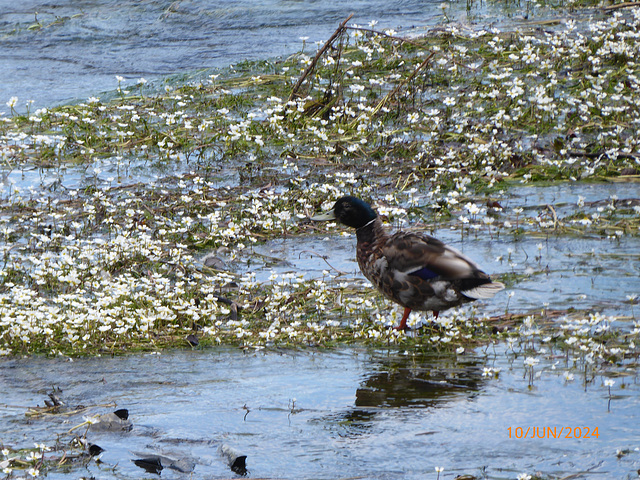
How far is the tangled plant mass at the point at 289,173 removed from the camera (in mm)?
7088

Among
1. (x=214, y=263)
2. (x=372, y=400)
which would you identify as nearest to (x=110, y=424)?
(x=372, y=400)

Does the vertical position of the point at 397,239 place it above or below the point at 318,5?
below

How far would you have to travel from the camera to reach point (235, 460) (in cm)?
474

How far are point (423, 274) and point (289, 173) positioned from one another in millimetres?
4363

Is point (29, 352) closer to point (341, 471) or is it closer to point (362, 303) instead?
point (362, 303)

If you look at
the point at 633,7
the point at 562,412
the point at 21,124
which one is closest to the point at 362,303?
the point at 562,412

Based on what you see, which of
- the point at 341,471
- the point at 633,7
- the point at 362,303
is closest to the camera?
the point at 341,471

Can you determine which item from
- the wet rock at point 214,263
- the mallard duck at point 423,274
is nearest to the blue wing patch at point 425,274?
the mallard duck at point 423,274

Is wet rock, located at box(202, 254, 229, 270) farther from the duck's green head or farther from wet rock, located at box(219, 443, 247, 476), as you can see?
wet rock, located at box(219, 443, 247, 476)

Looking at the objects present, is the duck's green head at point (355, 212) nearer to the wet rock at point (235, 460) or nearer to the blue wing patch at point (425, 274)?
the blue wing patch at point (425, 274)

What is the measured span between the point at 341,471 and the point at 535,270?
3.74 meters

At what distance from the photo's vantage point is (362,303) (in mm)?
7391

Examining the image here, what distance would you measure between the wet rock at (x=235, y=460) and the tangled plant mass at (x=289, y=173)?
1933 millimetres

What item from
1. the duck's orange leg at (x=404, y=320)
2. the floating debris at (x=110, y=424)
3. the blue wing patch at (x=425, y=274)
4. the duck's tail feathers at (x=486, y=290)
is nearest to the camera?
the floating debris at (x=110, y=424)
